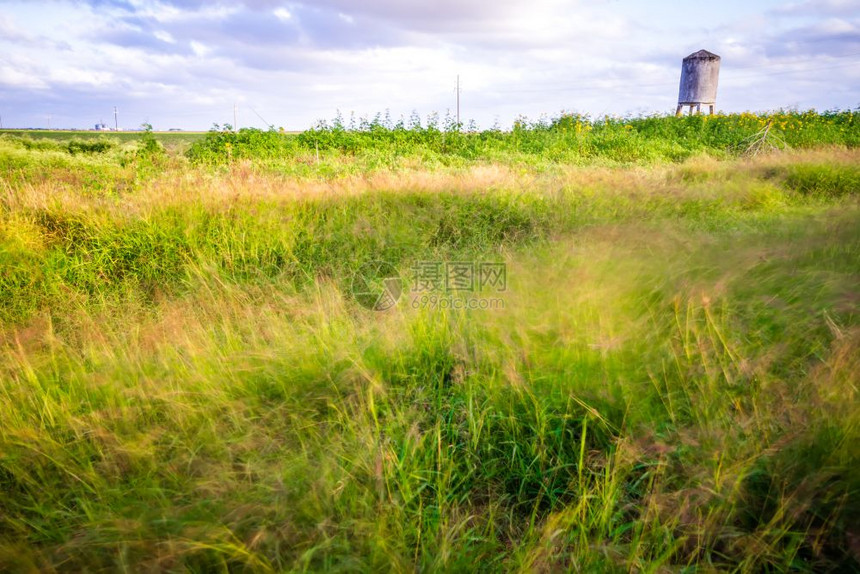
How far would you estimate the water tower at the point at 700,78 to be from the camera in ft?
60.2

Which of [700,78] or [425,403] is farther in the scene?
[700,78]

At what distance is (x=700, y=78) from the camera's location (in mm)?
18562

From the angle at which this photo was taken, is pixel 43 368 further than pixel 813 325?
Yes

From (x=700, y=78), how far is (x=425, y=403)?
2143 centimetres

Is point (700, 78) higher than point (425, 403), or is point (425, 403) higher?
point (700, 78)

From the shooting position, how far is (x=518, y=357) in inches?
91.8

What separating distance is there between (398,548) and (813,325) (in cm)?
242

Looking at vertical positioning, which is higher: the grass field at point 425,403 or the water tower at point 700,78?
the water tower at point 700,78

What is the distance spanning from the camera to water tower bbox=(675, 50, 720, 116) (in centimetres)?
1836

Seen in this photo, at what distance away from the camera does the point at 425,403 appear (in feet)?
7.32

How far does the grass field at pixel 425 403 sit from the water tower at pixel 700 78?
682 inches

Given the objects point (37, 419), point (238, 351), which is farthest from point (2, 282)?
point (238, 351)

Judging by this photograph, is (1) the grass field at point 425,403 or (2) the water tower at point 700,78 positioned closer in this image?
(1) the grass field at point 425,403

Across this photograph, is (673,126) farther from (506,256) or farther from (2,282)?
(2,282)
